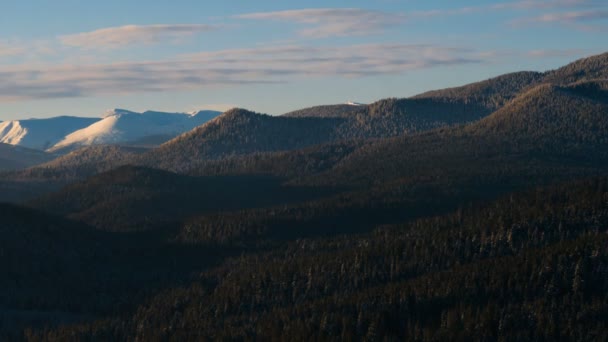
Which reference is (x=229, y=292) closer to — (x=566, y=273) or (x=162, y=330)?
(x=162, y=330)

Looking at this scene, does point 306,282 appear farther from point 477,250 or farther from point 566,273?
point 566,273

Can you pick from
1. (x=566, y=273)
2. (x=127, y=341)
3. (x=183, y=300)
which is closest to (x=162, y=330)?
(x=127, y=341)

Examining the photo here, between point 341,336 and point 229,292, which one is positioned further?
point 229,292

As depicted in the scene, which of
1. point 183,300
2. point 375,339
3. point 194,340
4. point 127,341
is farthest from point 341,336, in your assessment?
point 183,300

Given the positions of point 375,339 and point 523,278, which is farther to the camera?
point 523,278

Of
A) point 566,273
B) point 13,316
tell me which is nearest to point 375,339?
point 566,273

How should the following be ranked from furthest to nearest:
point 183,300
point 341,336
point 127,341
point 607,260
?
1. point 183,300
2. point 607,260
3. point 127,341
4. point 341,336

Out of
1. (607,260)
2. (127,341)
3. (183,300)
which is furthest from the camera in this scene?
(183,300)

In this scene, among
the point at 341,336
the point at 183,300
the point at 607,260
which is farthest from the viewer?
the point at 183,300
